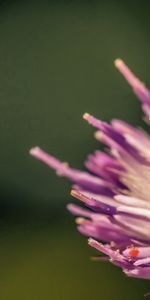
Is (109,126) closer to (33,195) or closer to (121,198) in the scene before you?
(121,198)

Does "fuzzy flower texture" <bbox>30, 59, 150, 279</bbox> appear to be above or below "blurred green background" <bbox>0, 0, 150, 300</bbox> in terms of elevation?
below

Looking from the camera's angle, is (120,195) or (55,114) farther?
(55,114)

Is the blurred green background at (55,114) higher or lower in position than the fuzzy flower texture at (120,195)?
higher

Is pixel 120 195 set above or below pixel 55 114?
below

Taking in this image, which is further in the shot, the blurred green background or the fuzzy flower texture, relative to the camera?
the blurred green background
